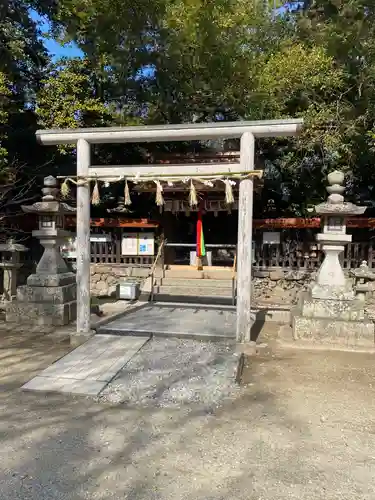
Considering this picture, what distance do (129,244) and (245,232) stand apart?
7.68 meters

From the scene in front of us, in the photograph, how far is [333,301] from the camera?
698 centimetres

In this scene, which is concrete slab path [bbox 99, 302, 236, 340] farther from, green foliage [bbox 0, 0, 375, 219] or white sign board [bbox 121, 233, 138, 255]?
green foliage [bbox 0, 0, 375, 219]

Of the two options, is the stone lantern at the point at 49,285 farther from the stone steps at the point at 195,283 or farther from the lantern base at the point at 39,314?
the stone steps at the point at 195,283

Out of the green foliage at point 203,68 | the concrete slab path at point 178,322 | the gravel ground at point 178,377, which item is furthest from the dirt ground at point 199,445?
the green foliage at point 203,68

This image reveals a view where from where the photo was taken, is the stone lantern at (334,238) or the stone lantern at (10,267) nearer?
the stone lantern at (334,238)

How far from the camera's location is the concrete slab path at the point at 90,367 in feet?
15.9

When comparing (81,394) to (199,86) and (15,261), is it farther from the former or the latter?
(199,86)

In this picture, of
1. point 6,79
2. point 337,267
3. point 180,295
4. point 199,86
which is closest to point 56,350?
point 337,267

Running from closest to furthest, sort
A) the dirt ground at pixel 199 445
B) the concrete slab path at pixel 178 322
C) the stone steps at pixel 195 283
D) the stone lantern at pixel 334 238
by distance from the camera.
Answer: the dirt ground at pixel 199 445 → the concrete slab path at pixel 178 322 → the stone lantern at pixel 334 238 → the stone steps at pixel 195 283

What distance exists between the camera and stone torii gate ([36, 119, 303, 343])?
6.07m

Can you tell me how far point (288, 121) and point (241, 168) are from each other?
3.24ft

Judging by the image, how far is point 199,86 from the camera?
11.8m

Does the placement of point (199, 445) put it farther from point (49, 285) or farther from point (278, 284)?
point (278, 284)

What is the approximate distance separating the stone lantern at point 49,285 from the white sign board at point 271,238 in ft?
21.0
